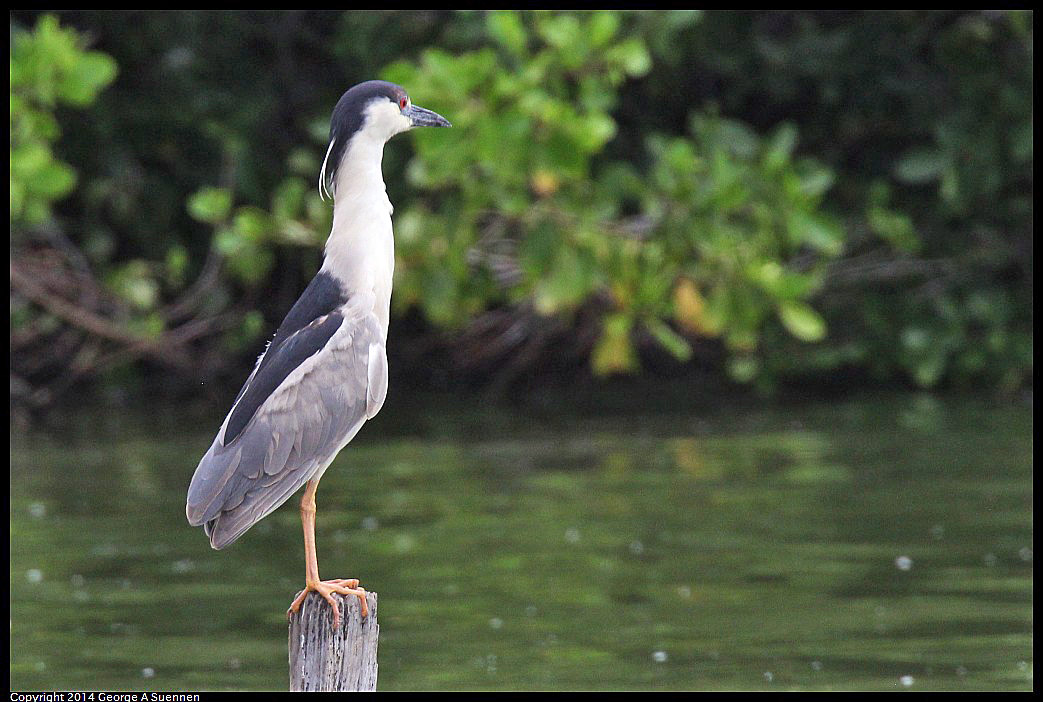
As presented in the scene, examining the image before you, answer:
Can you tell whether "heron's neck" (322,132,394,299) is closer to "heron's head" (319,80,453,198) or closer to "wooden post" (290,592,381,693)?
"heron's head" (319,80,453,198)

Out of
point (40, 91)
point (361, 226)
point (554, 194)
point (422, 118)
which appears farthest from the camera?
point (554, 194)

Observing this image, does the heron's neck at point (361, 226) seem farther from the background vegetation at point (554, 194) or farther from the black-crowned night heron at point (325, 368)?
the background vegetation at point (554, 194)

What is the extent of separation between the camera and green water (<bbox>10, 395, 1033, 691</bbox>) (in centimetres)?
710

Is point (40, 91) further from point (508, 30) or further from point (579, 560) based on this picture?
point (579, 560)

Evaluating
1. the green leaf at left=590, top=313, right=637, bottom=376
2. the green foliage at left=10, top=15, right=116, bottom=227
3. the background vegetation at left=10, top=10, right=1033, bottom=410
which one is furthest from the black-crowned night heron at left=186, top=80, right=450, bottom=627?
the green leaf at left=590, top=313, right=637, bottom=376

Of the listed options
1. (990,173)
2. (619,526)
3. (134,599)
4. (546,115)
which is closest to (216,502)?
(134,599)

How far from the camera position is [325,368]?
4.97 meters

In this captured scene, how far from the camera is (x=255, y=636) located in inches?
300

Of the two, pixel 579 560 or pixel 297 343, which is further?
pixel 579 560

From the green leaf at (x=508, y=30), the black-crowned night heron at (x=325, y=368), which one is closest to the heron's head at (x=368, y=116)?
the black-crowned night heron at (x=325, y=368)

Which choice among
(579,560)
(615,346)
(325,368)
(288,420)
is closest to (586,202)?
(615,346)

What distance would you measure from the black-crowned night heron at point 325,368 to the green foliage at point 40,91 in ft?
21.3

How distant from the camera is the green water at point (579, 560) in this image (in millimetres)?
7102

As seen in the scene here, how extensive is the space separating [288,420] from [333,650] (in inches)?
30.0
